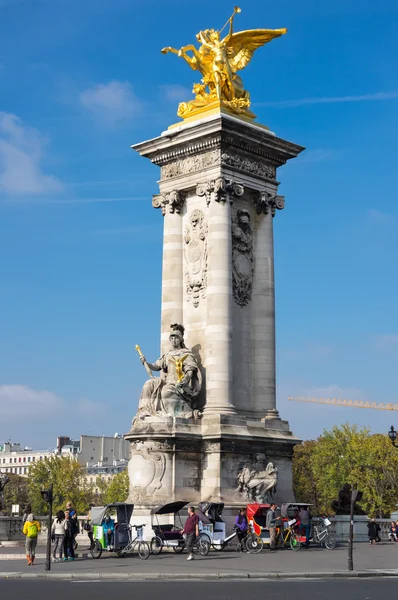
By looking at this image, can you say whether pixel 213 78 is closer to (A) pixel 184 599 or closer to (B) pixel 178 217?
(B) pixel 178 217

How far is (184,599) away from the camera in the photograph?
20.8 m

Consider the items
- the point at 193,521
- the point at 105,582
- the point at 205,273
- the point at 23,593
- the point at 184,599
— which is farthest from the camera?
the point at 205,273

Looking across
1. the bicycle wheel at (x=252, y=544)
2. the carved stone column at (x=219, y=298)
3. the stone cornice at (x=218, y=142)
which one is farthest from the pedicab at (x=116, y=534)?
the stone cornice at (x=218, y=142)

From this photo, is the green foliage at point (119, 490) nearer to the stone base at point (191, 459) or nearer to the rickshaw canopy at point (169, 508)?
the stone base at point (191, 459)

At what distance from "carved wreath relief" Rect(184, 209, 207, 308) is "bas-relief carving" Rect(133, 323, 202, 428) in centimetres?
181

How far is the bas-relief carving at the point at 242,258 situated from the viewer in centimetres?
4075

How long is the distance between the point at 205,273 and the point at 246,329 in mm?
2941

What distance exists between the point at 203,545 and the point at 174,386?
24.9 ft

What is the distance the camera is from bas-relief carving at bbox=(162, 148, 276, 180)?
40750 mm

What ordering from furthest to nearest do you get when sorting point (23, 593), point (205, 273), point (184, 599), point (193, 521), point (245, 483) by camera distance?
1. point (205, 273)
2. point (245, 483)
3. point (193, 521)
4. point (23, 593)
5. point (184, 599)

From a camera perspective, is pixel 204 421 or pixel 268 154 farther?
pixel 268 154

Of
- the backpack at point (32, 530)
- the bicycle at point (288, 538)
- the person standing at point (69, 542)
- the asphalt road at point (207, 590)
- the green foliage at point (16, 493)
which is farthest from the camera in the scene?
the green foliage at point (16, 493)

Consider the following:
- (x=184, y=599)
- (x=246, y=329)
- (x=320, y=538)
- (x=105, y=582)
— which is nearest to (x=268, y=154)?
(x=246, y=329)

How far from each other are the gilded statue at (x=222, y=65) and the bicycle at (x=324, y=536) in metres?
17.3
